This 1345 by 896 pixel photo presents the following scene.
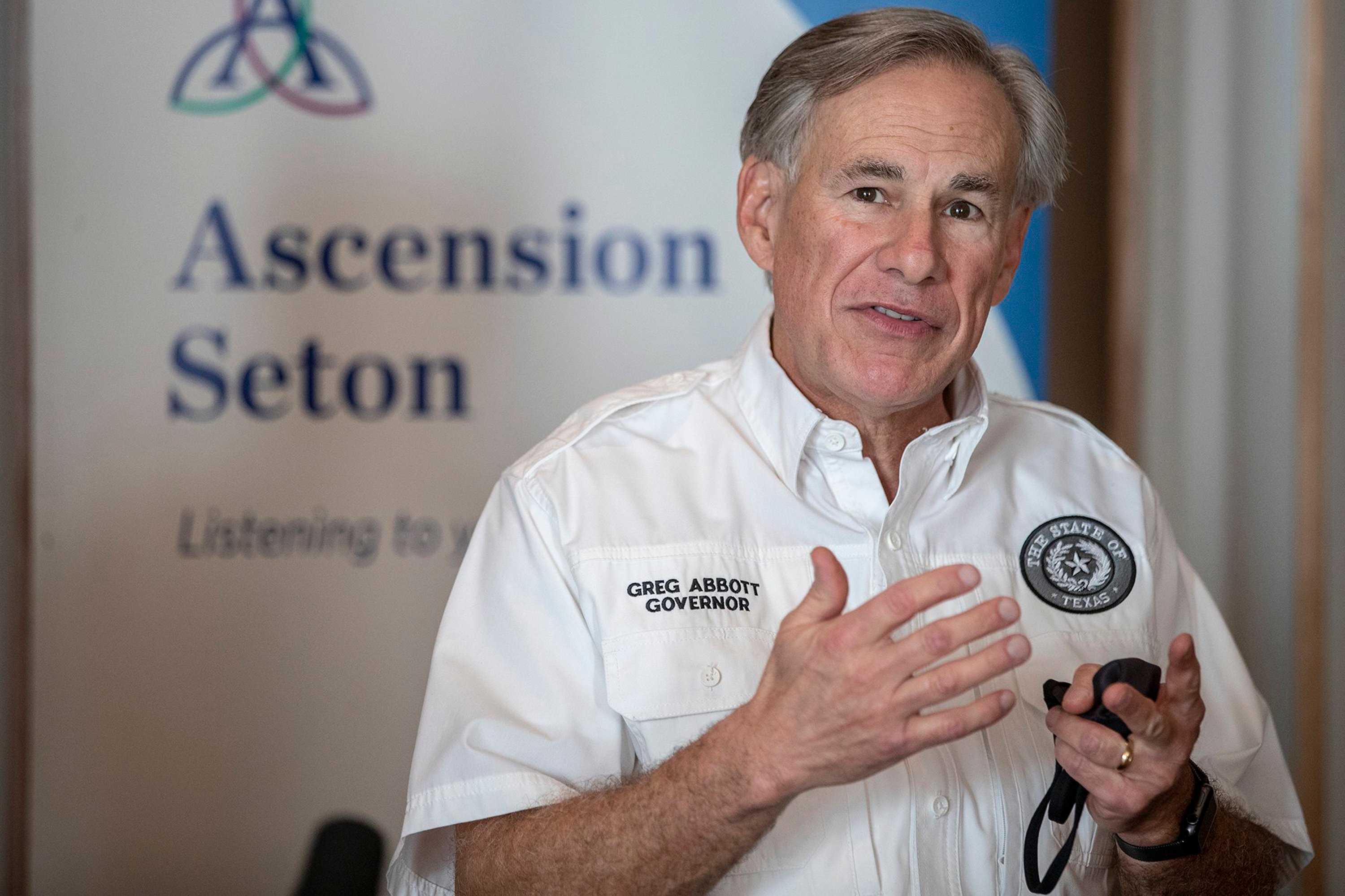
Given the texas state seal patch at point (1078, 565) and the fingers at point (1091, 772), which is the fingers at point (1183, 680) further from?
the texas state seal patch at point (1078, 565)

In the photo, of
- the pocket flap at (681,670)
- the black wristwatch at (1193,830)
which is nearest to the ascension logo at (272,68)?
the pocket flap at (681,670)

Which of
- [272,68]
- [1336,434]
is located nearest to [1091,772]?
[1336,434]

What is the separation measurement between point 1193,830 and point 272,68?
2112 mm

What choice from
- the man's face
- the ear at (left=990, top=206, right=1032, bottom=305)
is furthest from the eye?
the ear at (left=990, top=206, right=1032, bottom=305)

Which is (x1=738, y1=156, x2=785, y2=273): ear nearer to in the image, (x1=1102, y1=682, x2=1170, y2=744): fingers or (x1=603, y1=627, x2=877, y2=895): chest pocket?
(x1=603, y1=627, x2=877, y2=895): chest pocket

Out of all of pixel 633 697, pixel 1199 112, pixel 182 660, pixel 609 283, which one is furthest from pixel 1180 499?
pixel 182 660

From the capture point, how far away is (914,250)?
1.36 metres

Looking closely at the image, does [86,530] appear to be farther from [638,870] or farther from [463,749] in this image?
[638,870]

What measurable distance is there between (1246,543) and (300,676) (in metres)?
2.06

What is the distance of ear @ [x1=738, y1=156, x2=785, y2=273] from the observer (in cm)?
157

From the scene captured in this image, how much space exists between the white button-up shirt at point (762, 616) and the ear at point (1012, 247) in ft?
0.39

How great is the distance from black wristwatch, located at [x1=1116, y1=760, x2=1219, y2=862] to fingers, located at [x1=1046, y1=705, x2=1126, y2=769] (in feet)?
0.58

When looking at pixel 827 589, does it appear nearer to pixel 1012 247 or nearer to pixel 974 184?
pixel 974 184

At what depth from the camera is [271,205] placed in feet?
7.66
